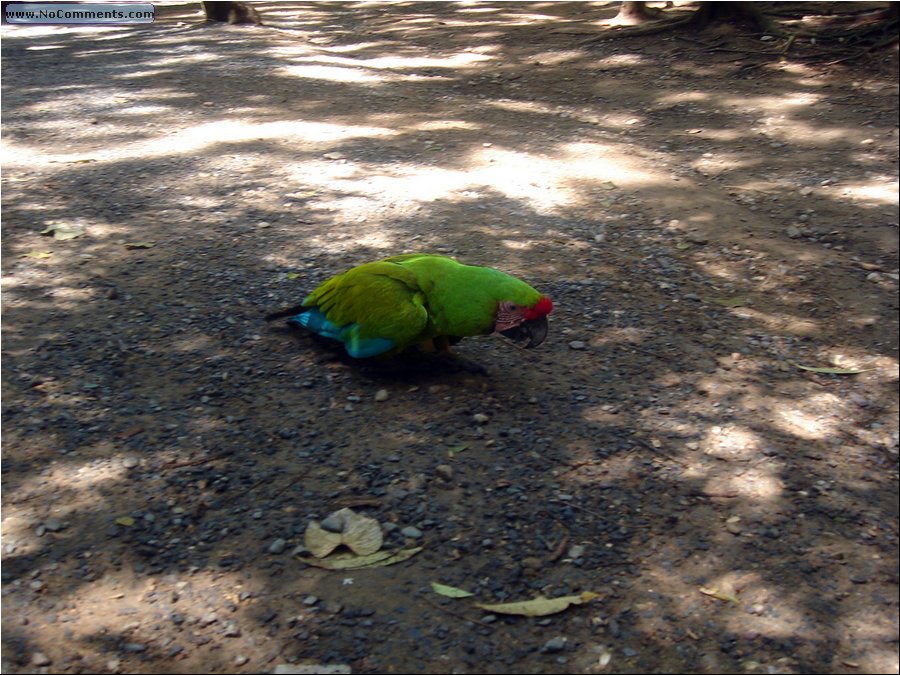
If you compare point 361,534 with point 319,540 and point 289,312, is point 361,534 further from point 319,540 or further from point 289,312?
point 289,312

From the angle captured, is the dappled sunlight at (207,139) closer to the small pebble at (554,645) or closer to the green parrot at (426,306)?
the green parrot at (426,306)

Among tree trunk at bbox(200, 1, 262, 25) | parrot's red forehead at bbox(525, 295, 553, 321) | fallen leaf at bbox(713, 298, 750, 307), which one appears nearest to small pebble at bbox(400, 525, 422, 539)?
parrot's red forehead at bbox(525, 295, 553, 321)

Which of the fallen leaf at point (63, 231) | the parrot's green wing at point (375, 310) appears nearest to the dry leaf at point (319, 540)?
the parrot's green wing at point (375, 310)

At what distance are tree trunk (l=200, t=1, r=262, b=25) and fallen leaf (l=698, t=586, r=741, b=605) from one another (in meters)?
10.9

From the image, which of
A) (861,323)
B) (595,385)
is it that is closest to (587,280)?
(595,385)

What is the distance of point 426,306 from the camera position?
12.3ft

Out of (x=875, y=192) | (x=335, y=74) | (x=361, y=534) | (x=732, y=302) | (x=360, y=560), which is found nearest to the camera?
(x=360, y=560)

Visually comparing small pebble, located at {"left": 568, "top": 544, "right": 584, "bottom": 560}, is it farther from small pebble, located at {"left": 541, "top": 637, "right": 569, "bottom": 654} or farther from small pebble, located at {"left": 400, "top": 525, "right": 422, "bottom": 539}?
small pebble, located at {"left": 400, "top": 525, "right": 422, "bottom": 539}

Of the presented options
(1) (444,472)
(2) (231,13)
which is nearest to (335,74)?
(2) (231,13)

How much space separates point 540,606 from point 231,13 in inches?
432

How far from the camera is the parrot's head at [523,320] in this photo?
3645mm

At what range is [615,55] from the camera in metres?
8.96

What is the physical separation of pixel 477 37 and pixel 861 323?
7.42 m

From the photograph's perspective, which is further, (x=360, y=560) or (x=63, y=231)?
(x=63, y=231)
